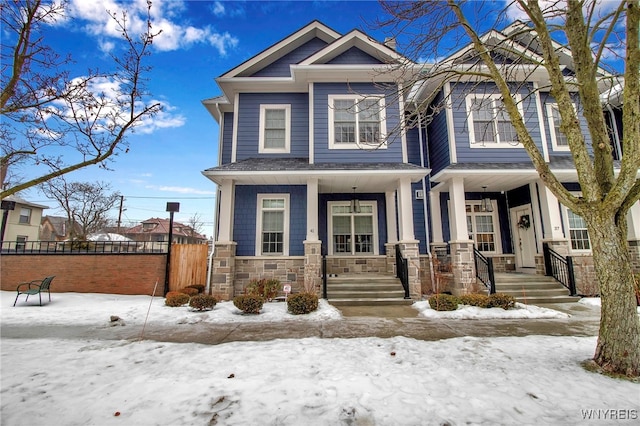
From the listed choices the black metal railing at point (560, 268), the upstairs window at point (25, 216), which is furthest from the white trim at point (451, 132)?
the upstairs window at point (25, 216)

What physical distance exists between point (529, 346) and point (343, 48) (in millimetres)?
9789

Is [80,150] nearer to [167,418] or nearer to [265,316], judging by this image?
[265,316]

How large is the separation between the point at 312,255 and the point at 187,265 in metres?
4.53

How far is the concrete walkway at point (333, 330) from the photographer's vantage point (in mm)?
4793

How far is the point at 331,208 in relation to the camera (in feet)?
33.8

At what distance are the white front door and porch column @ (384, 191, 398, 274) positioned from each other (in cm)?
455

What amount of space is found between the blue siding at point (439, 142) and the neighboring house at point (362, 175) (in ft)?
0.29

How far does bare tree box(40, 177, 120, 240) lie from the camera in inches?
786

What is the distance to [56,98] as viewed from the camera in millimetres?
5426

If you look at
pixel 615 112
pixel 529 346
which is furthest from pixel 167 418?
pixel 615 112

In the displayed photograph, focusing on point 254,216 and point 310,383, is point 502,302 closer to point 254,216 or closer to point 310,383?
point 310,383

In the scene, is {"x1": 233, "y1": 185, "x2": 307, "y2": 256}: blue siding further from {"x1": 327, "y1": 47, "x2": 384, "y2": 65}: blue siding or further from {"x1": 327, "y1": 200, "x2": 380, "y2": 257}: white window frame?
{"x1": 327, "y1": 47, "x2": 384, "y2": 65}: blue siding

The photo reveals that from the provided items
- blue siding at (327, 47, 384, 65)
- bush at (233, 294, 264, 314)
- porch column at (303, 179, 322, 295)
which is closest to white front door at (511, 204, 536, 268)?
porch column at (303, 179, 322, 295)

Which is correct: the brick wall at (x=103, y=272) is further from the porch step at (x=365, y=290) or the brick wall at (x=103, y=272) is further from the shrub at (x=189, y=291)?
the porch step at (x=365, y=290)
